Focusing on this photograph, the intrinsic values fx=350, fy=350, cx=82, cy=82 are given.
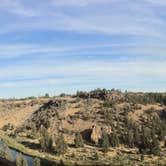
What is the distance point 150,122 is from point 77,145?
4152 cm

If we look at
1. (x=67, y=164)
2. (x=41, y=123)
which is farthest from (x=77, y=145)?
(x=41, y=123)

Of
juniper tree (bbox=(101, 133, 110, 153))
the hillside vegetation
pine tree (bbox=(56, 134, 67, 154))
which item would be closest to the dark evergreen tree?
the hillside vegetation

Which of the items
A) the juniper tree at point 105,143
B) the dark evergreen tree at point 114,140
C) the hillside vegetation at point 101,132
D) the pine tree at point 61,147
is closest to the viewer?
the hillside vegetation at point 101,132

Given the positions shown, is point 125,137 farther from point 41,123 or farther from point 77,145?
point 41,123

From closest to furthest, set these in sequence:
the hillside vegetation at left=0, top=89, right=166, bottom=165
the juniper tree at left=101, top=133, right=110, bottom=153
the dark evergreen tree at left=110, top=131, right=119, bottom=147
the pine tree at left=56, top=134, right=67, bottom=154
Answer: the hillside vegetation at left=0, top=89, right=166, bottom=165
the pine tree at left=56, top=134, right=67, bottom=154
the juniper tree at left=101, top=133, right=110, bottom=153
the dark evergreen tree at left=110, top=131, right=119, bottom=147

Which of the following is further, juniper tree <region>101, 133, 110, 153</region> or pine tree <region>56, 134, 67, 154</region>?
juniper tree <region>101, 133, 110, 153</region>

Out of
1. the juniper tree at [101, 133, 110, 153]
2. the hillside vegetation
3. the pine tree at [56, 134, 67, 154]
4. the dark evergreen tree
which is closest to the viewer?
the hillside vegetation

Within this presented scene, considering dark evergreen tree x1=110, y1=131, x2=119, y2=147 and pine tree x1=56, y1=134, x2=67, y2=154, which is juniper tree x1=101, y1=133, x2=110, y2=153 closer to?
dark evergreen tree x1=110, y1=131, x2=119, y2=147

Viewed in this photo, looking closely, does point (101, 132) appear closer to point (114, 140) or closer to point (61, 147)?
point (114, 140)

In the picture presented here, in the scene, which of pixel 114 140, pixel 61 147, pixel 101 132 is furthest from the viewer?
pixel 101 132

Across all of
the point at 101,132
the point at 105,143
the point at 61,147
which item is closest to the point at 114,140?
the point at 105,143

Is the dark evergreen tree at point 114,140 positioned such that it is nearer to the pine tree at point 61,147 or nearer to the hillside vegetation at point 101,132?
the hillside vegetation at point 101,132

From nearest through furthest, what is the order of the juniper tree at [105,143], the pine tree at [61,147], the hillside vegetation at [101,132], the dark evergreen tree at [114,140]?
1. the hillside vegetation at [101,132]
2. the pine tree at [61,147]
3. the juniper tree at [105,143]
4. the dark evergreen tree at [114,140]

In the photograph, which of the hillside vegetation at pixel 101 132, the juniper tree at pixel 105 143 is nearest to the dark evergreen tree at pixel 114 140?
the hillside vegetation at pixel 101 132
